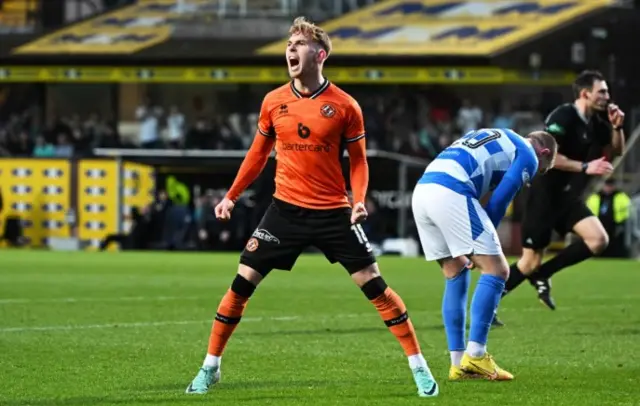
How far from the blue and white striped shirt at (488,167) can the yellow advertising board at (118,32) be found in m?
34.0

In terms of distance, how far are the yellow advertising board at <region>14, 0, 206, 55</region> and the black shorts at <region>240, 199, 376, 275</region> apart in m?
34.6

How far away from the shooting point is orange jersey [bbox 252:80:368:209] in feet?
29.9

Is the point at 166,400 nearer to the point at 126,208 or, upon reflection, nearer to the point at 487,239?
the point at 487,239

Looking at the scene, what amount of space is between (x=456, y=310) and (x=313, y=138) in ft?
6.05

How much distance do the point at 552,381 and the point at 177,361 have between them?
2.65m

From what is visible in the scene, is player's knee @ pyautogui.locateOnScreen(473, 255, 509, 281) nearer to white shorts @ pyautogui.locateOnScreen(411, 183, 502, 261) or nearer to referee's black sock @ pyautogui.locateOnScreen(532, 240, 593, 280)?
white shorts @ pyautogui.locateOnScreen(411, 183, 502, 261)

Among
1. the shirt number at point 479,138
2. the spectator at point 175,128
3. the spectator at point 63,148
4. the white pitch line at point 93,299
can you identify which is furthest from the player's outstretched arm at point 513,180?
the spectator at point 63,148

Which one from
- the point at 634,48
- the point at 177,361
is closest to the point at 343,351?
the point at 177,361

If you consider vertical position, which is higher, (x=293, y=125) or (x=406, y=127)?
(x=293, y=125)

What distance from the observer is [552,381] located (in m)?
9.95

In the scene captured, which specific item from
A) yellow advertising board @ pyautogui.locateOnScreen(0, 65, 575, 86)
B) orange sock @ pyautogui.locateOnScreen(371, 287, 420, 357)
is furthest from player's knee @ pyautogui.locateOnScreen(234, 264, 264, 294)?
yellow advertising board @ pyautogui.locateOnScreen(0, 65, 575, 86)

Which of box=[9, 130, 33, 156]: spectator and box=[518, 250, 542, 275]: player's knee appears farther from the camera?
box=[9, 130, 33, 156]: spectator

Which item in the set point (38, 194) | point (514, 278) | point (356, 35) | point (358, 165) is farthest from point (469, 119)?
point (358, 165)

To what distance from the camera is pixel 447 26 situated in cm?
4094
